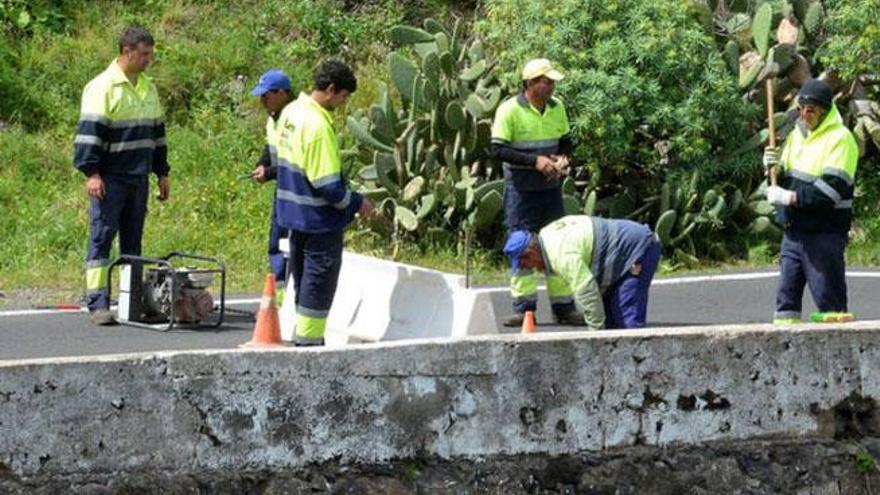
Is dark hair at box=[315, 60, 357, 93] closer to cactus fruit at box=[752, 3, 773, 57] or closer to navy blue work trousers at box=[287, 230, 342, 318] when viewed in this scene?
navy blue work trousers at box=[287, 230, 342, 318]

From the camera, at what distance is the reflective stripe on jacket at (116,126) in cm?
1267

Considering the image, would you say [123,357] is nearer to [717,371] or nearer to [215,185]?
[717,371]

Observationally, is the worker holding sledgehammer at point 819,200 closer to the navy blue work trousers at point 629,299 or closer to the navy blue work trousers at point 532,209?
the navy blue work trousers at point 629,299

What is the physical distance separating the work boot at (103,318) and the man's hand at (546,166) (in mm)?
2747

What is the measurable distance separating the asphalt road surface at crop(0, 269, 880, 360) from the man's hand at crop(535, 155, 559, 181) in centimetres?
94

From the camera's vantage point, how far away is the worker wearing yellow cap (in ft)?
41.6

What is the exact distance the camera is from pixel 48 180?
1638 cm

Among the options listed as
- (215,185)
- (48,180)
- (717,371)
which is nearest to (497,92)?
(215,185)

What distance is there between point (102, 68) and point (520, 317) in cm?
633

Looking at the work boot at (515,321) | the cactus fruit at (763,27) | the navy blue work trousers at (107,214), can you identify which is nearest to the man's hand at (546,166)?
the work boot at (515,321)

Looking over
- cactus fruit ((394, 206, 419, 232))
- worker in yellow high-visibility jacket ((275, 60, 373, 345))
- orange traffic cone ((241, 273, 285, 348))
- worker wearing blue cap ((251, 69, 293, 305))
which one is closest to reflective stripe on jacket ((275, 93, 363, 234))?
worker in yellow high-visibility jacket ((275, 60, 373, 345))

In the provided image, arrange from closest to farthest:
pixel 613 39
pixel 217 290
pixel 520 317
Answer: pixel 520 317 → pixel 217 290 → pixel 613 39

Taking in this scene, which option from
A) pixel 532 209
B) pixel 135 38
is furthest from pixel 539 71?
pixel 135 38

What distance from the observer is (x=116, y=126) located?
1278 cm
